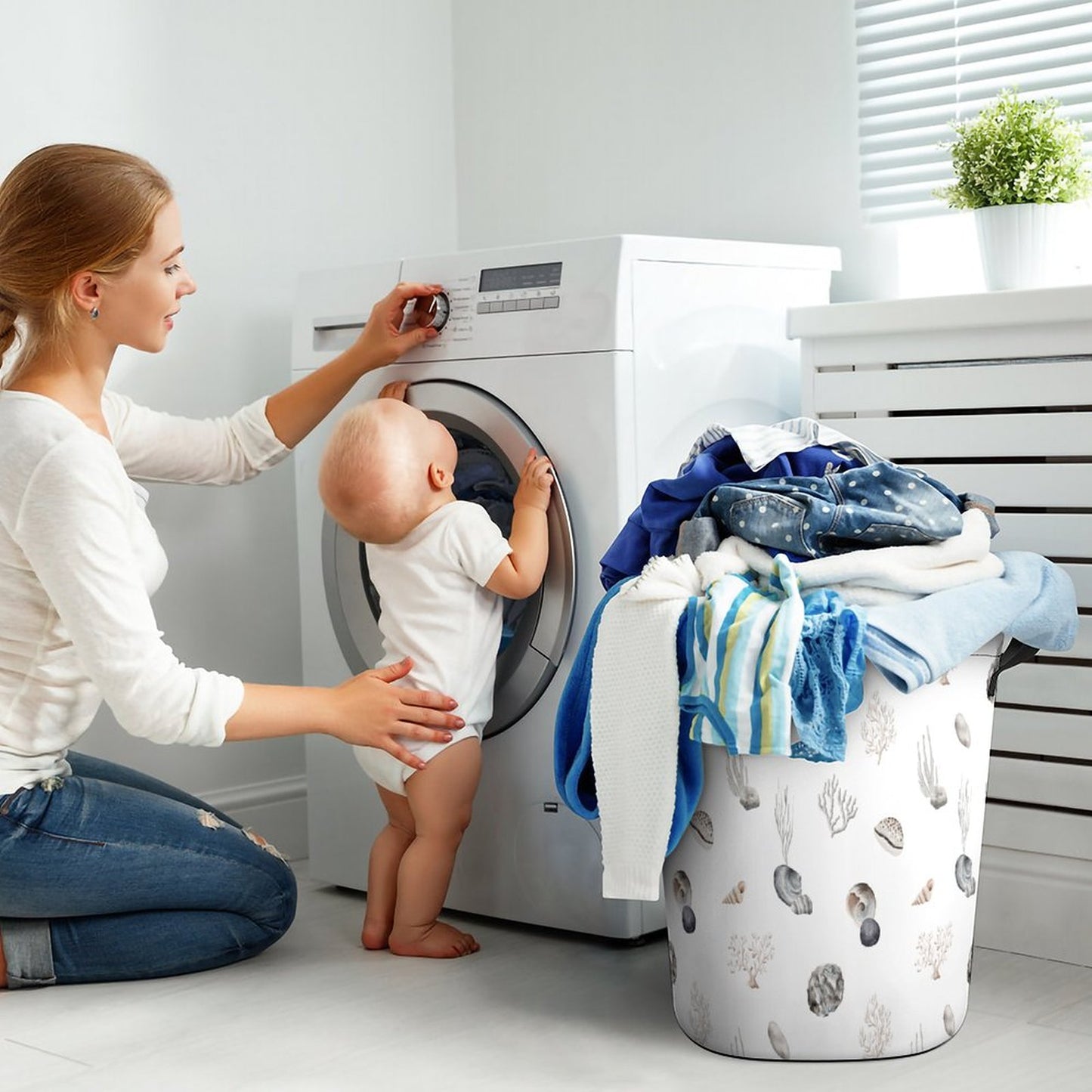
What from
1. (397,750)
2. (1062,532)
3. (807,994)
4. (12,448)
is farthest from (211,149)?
(807,994)

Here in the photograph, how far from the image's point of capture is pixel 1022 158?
6.56ft

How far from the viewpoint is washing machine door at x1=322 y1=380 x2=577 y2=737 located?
1983mm

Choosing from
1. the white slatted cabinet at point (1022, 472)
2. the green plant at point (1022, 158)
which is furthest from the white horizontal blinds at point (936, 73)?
the white slatted cabinet at point (1022, 472)

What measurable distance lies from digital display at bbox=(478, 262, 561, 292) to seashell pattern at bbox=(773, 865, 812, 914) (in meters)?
0.86

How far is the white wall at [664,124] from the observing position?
7.86 feet

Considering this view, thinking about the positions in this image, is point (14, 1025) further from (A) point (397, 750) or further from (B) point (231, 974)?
(A) point (397, 750)

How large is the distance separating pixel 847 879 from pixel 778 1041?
192 mm

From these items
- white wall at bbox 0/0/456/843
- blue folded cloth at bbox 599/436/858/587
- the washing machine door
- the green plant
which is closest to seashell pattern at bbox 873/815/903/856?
blue folded cloth at bbox 599/436/858/587

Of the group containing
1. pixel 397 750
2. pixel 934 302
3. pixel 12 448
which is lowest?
pixel 397 750

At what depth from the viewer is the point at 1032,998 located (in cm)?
176

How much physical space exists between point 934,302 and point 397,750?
2.95 feet

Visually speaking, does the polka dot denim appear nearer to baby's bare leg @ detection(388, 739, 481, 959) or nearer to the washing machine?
the washing machine

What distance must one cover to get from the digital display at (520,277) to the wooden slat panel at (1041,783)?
872 mm

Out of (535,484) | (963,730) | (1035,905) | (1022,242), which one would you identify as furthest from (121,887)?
(1022,242)
